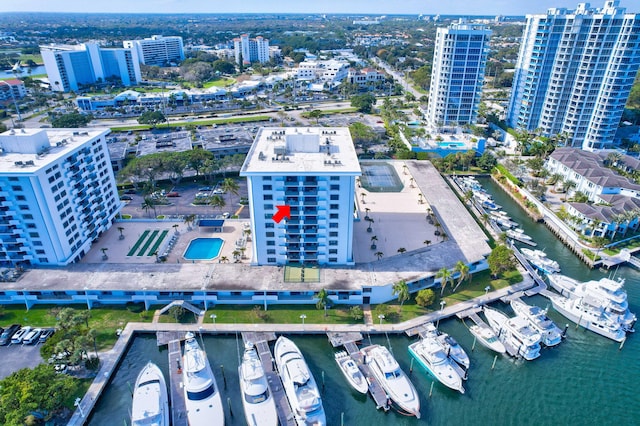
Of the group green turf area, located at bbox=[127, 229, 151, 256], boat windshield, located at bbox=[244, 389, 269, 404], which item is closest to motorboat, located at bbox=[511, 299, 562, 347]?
boat windshield, located at bbox=[244, 389, 269, 404]

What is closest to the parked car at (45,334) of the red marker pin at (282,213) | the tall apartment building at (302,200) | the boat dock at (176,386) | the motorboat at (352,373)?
the boat dock at (176,386)

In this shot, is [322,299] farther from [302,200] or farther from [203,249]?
[203,249]

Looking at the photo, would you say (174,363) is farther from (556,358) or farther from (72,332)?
(556,358)

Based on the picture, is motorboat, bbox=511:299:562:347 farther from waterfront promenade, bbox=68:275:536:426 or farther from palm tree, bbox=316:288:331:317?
palm tree, bbox=316:288:331:317

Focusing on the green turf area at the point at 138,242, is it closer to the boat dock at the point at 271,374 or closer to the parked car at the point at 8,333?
the parked car at the point at 8,333

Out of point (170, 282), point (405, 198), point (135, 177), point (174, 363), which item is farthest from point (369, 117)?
point (174, 363)

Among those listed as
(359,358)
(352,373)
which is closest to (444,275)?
(359,358)
